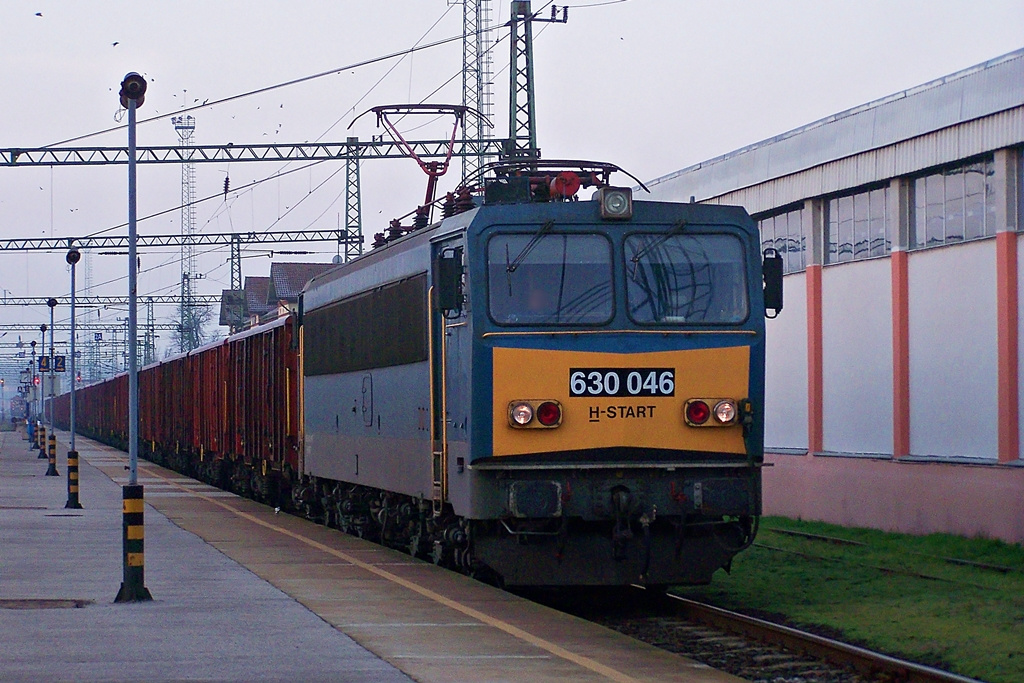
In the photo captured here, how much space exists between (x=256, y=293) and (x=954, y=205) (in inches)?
3044

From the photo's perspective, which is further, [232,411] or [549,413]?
[232,411]

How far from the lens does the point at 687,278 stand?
12.0 metres

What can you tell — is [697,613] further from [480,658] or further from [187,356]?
[187,356]

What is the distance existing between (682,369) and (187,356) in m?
28.4

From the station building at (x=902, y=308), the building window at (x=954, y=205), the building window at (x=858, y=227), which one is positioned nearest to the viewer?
the station building at (x=902, y=308)

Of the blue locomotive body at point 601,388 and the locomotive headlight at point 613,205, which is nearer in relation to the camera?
the blue locomotive body at point 601,388

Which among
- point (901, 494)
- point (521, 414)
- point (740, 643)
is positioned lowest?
point (740, 643)

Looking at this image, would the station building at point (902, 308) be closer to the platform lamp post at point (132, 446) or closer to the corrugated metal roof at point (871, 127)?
the corrugated metal roof at point (871, 127)

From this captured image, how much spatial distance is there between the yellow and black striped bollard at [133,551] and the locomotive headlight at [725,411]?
15.1ft

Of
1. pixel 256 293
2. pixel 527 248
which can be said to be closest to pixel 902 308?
pixel 527 248

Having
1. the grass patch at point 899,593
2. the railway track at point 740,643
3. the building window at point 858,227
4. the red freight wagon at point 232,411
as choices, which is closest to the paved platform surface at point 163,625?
the railway track at point 740,643

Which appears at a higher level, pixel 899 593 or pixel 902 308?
pixel 902 308

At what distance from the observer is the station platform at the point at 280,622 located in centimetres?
878

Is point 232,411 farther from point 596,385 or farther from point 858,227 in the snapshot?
point 596,385
